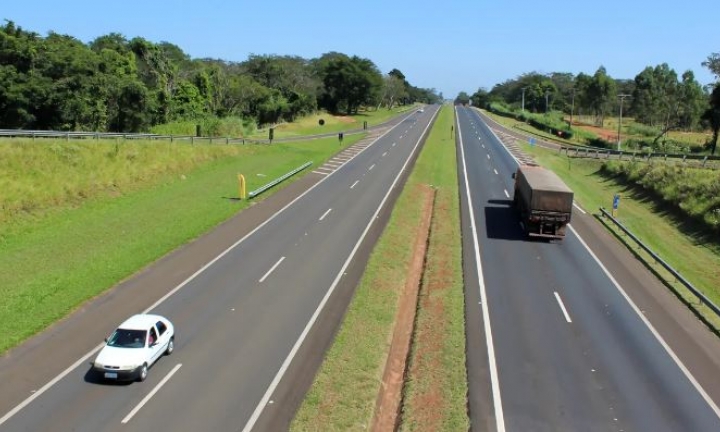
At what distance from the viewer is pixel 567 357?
734 inches

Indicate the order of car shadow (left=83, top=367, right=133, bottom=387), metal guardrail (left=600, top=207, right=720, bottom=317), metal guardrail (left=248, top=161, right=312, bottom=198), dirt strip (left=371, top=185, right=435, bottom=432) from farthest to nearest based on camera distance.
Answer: metal guardrail (left=248, top=161, right=312, bottom=198) → metal guardrail (left=600, top=207, right=720, bottom=317) → car shadow (left=83, top=367, right=133, bottom=387) → dirt strip (left=371, top=185, right=435, bottom=432)

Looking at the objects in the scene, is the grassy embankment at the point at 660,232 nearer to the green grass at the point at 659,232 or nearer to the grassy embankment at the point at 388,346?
the green grass at the point at 659,232

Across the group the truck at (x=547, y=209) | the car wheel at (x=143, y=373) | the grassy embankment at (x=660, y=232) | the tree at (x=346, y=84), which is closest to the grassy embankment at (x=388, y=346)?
the truck at (x=547, y=209)

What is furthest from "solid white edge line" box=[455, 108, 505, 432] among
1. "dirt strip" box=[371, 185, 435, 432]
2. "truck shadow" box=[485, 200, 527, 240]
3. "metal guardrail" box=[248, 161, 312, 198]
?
"metal guardrail" box=[248, 161, 312, 198]

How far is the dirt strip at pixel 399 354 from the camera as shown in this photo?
1538 centimetres

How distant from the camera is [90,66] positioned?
58.2m

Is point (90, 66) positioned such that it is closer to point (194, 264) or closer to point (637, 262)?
point (194, 264)

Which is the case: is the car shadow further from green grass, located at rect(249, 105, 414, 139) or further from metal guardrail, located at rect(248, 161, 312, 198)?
green grass, located at rect(249, 105, 414, 139)

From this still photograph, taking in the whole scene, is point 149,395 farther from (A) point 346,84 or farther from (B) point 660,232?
(A) point 346,84

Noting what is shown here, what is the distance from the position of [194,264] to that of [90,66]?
4089 centimetres

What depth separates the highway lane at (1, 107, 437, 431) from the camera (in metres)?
14.9

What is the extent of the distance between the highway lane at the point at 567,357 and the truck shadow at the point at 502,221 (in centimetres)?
269

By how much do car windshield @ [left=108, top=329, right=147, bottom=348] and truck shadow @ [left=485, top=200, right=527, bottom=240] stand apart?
67.9 ft

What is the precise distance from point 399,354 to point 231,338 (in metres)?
5.63
